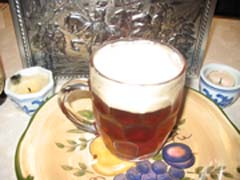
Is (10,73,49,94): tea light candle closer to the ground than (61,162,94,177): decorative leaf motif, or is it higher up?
higher up

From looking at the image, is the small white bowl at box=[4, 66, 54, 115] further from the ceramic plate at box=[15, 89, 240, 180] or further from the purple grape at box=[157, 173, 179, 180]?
the purple grape at box=[157, 173, 179, 180]

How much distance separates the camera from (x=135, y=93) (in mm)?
383

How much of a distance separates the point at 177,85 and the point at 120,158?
148mm

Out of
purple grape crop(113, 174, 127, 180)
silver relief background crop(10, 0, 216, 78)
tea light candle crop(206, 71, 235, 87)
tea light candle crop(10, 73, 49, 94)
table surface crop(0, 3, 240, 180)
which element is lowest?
table surface crop(0, 3, 240, 180)

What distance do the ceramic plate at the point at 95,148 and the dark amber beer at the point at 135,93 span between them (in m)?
0.03

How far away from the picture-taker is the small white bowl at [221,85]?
58 centimetres

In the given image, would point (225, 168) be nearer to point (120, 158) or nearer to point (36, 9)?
point (120, 158)

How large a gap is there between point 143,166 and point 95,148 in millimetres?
81

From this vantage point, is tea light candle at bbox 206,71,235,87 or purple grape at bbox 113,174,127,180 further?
tea light candle at bbox 206,71,235,87

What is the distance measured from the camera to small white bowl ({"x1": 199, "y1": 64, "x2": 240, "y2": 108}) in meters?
0.58

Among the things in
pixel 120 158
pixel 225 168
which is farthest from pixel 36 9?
pixel 225 168

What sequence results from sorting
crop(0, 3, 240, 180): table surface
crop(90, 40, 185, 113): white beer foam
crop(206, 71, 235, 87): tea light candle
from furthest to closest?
crop(206, 71, 235, 87): tea light candle, crop(0, 3, 240, 180): table surface, crop(90, 40, 185, 113): white beer foam

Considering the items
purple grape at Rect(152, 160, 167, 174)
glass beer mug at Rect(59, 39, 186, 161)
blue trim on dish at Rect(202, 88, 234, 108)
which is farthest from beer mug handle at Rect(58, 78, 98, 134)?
blue trim on dish at Rect(202, 88, 234, 108)

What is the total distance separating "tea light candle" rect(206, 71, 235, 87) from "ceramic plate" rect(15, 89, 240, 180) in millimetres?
102
